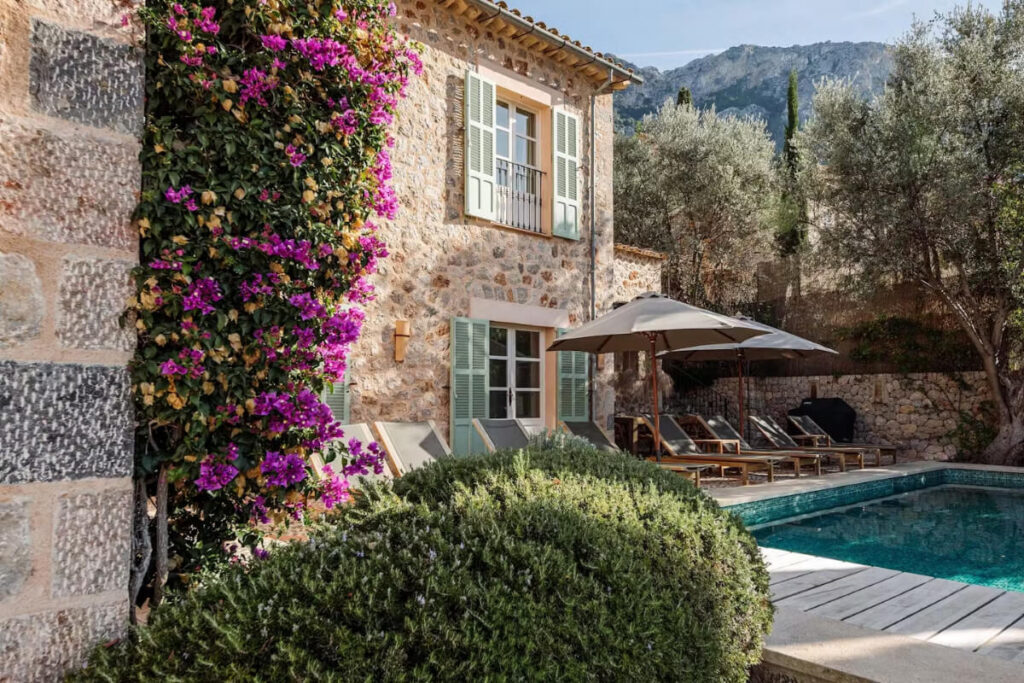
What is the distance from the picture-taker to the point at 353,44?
2121 mm

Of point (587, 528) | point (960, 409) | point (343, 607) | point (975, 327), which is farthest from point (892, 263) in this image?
point (343, 607)

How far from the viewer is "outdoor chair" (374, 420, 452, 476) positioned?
6598 millimetres

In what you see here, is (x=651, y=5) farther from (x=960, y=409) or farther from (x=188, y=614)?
(x=188, y=614)

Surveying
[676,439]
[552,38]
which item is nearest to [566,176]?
[552,38]

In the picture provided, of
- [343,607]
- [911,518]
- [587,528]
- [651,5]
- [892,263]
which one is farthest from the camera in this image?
[651,5]

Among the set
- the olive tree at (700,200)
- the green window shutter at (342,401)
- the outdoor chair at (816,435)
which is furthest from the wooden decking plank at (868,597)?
the olive tree at (700,200)

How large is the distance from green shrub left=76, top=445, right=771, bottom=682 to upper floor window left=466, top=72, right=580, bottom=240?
6670 mm

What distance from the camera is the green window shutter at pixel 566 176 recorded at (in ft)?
31.3

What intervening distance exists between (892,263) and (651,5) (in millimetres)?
29303

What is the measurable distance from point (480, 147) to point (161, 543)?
7.42 metres

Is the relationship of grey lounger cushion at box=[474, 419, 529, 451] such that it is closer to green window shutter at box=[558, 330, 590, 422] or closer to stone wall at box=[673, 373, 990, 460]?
green window shutter at box=[558, 330, 590, 422]

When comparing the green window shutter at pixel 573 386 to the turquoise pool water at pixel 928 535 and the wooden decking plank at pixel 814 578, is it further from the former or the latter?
the wooden decking plank at pixel 814 578

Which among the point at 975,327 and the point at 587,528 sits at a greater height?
the point at 975,327

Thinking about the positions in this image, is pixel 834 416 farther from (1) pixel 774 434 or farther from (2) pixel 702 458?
(2) pixel 702 458
